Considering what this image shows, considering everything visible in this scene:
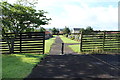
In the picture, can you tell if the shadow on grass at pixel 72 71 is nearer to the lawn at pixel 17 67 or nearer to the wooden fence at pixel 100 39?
the lawn at pixel 17 67

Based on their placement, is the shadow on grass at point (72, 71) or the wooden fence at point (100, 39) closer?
the shadow on grass at point (72, 71)

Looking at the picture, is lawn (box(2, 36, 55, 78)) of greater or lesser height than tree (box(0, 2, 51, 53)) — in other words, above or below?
below

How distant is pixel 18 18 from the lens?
9023 millimetres

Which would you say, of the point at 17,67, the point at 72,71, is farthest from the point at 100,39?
the point at 17,67

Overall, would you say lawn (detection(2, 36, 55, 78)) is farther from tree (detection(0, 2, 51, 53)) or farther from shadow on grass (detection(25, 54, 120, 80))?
tree (detection(0, 2, 51, 53))

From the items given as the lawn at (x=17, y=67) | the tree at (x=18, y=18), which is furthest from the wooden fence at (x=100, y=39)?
the lawn at (x=17, y=67)

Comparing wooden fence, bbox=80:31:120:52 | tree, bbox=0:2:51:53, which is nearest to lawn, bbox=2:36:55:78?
tree, bbox=0:2:51:53

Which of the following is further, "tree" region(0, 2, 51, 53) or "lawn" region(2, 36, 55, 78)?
"tree" region(0, 2, 51, 53)

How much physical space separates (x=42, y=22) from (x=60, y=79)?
20.7 feet

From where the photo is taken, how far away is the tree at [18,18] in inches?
344

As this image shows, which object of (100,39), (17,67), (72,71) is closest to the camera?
(72,71)

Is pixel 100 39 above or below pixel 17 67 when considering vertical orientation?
above

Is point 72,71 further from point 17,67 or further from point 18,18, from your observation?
point 18,18

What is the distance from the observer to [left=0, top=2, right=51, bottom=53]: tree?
28.7ft
